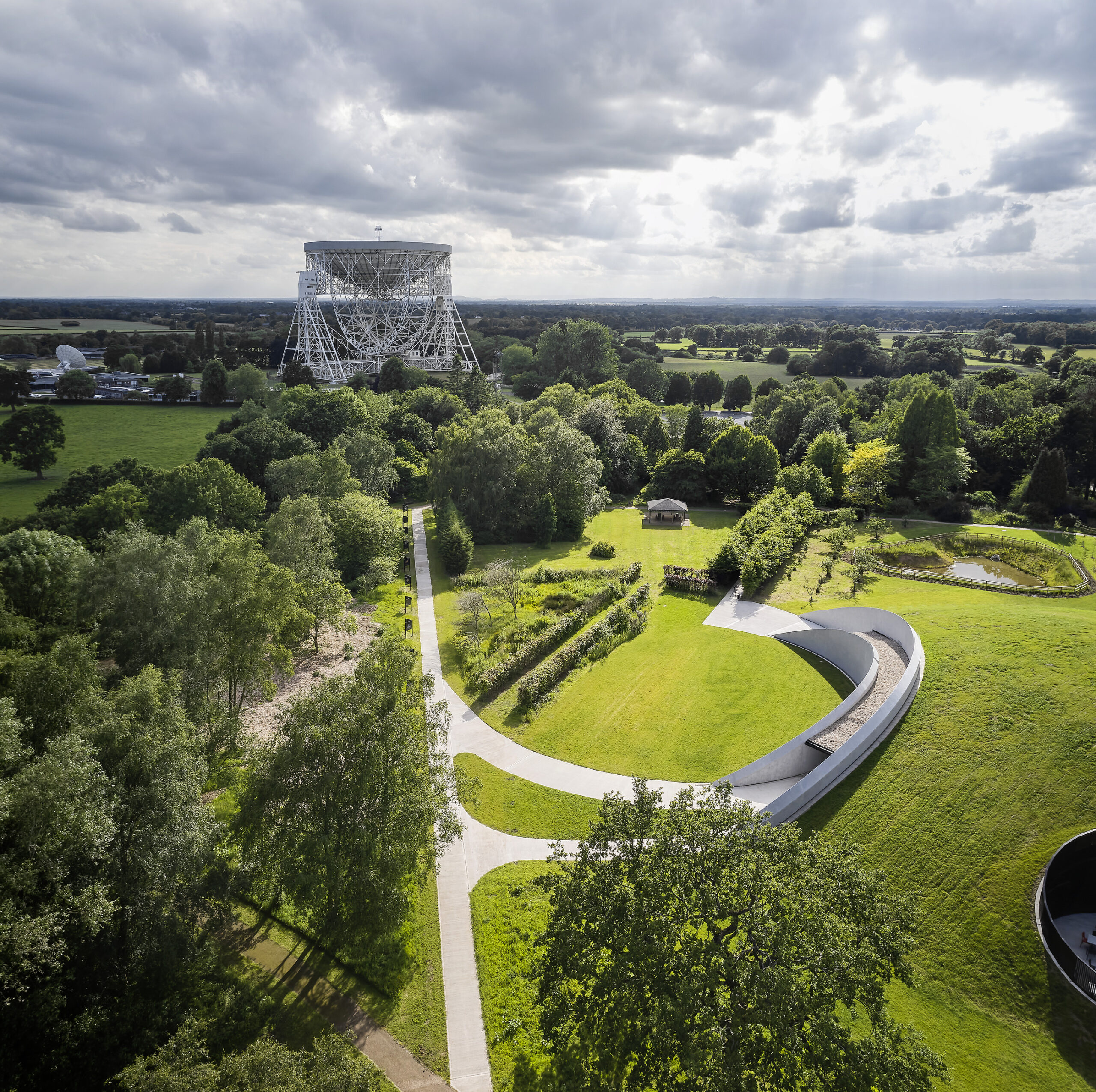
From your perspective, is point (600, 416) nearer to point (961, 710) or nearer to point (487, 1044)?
point (961, 710)

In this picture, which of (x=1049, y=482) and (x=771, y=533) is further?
(x=1049, y=482)

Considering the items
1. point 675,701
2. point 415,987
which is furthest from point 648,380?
point 415,987

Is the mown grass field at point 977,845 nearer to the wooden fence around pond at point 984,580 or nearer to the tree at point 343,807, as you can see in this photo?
the tree at point 343,807

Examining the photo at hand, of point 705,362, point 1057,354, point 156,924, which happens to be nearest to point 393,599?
point 156,924

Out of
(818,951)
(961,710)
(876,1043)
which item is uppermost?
(818,951)

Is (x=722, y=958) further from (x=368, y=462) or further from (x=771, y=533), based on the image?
(x=368, y=462)

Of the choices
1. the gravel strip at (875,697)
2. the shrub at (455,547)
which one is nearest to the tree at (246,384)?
the shrub at (455,547)

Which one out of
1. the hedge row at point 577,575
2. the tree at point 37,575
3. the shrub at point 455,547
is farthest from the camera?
the shrub at point 455,547
